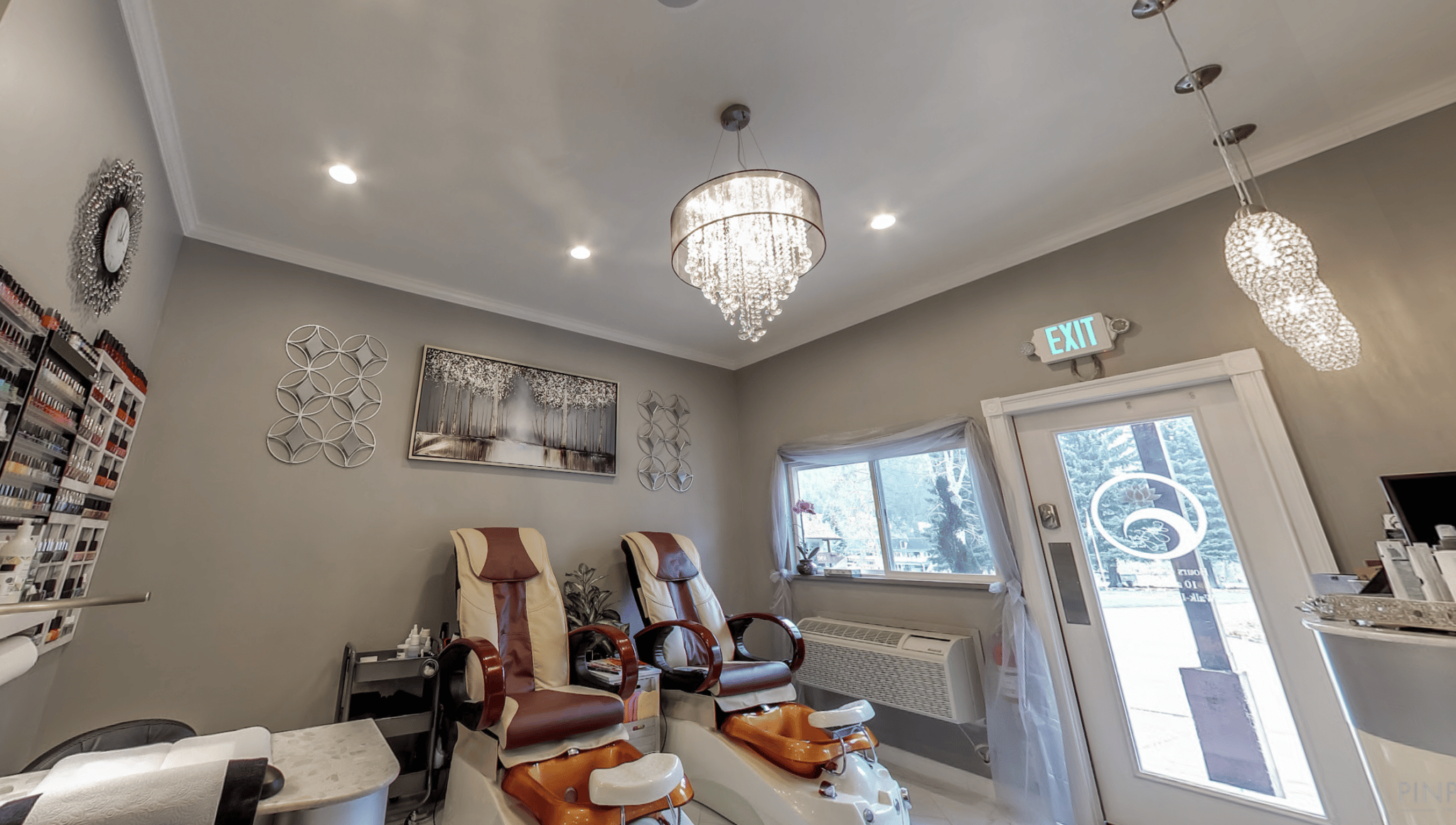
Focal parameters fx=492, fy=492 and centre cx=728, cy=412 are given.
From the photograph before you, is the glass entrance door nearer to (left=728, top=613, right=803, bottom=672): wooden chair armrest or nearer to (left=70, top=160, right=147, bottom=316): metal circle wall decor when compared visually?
(left=728, top=613, right=803, bottom=672): wooden chair armrest

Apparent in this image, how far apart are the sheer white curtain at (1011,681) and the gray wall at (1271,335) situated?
184 millimetres

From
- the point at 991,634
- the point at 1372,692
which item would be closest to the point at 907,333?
the point at 991,634

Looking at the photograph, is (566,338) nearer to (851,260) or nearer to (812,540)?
(851,260)

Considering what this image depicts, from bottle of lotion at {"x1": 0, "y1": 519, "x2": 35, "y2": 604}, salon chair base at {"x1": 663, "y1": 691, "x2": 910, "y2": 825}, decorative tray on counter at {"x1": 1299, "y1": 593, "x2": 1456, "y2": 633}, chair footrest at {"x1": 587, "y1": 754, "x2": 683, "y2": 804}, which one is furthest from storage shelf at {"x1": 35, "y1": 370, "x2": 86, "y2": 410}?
decorative tray on counter at {"x1": 1299, "y1": 593, "x2": 1456, "y2": 633}

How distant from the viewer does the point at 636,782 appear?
1.59 meters

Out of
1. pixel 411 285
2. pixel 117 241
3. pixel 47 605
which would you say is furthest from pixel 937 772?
pixel 117 241

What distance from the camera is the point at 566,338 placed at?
11.9ft

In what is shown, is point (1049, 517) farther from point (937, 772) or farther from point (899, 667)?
point (937, 772)

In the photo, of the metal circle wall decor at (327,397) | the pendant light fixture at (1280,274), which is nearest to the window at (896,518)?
the pendant light fixture at (1280,274)

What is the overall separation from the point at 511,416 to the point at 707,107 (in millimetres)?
2239

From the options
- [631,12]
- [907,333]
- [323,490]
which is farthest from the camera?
[907,333]

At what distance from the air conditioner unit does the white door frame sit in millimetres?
412

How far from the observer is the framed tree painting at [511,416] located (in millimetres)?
2959

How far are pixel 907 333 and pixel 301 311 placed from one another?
362 centimetres
